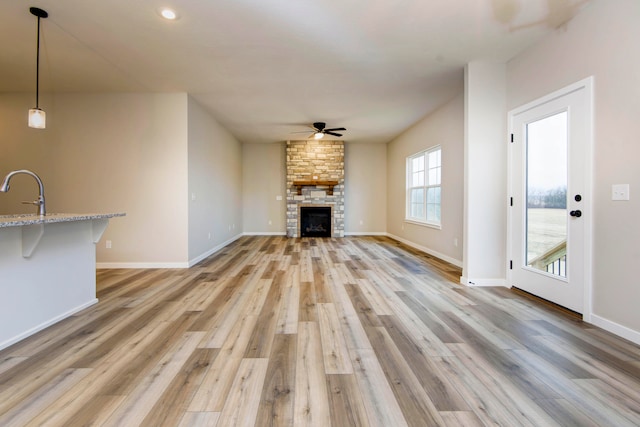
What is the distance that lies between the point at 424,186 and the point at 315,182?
9.43ft

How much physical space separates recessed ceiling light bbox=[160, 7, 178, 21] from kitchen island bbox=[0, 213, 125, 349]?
186cm

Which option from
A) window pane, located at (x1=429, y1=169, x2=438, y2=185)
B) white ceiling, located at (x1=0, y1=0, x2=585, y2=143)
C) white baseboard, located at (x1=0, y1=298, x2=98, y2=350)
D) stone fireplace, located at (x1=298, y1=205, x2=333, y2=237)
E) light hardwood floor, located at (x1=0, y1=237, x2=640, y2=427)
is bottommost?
light hardwood floor, located at (x1=0, y1=237, x2=640, y2=427)

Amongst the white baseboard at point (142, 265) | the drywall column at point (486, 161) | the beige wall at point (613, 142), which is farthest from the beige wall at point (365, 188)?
the beige wall at point (613, 142)

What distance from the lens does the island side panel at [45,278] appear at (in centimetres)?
198

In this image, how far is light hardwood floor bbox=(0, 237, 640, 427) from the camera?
1.31m

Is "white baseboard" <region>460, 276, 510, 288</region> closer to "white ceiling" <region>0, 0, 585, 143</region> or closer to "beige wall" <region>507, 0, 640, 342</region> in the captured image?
"beige wall" <region>507, 0, 640, 342</region>

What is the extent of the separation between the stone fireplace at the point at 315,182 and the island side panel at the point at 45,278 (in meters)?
5.26

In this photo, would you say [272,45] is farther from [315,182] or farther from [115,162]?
[315,182]

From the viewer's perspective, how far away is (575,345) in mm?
1941

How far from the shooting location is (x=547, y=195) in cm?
279

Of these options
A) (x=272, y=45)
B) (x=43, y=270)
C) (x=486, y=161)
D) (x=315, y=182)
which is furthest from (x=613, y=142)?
(x=315, y=182)

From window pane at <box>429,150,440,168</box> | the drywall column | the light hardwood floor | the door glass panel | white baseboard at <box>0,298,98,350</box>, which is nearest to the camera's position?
the light hardwood floor

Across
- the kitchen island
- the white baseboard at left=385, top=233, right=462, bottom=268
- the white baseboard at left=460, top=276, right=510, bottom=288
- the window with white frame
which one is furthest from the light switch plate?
the kitchen island

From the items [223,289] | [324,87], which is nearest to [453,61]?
[324,87]
